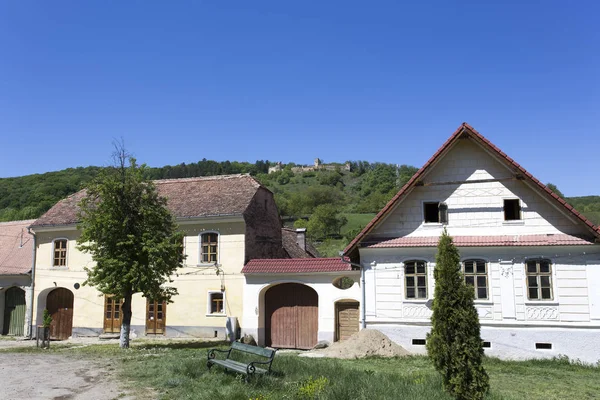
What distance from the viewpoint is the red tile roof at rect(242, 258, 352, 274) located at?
70.0 ft

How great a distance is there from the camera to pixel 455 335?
10242mm

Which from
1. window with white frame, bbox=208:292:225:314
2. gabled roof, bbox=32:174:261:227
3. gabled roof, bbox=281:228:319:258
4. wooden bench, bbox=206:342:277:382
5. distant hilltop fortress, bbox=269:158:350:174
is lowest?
wooden bench, bbox=206:342:277:382

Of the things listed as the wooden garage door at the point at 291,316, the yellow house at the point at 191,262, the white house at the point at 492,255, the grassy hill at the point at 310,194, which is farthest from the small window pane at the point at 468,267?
the grassy hill at the point at 310,194

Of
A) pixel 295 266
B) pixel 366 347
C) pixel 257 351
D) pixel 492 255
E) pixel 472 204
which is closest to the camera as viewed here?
pixel 257 351

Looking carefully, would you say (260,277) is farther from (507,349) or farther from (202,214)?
(507,349)

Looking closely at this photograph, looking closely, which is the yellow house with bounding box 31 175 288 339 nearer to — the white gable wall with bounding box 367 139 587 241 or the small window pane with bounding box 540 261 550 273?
the white gable wall with bounding box 367 139 587 241

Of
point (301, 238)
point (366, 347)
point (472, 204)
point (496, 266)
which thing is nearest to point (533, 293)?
point (496, 266)

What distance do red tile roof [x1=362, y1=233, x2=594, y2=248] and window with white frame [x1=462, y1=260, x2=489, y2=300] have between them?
0.77 metres

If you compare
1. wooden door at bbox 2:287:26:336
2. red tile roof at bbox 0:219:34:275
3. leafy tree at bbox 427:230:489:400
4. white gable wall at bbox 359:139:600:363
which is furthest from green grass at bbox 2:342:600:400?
red tile roof at bbox 0:219:34:275

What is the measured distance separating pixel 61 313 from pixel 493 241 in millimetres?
22529

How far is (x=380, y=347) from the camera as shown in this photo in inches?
730

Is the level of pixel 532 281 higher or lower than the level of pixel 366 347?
higher

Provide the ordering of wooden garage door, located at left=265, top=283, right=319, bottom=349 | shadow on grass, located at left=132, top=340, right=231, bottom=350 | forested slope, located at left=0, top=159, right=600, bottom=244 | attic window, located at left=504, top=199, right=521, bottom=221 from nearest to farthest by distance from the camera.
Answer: attic window, located at left=504, top=199, right=521, bottom=221, shadow on grass, located at left=132, top=340, right=231, bottom=350, wooden garage door, located at left=265, top=283, right=319, bottom=349, forested slope, located at left=0, top=159, right=600, bottom=244

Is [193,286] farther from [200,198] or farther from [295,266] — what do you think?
[295,266]
